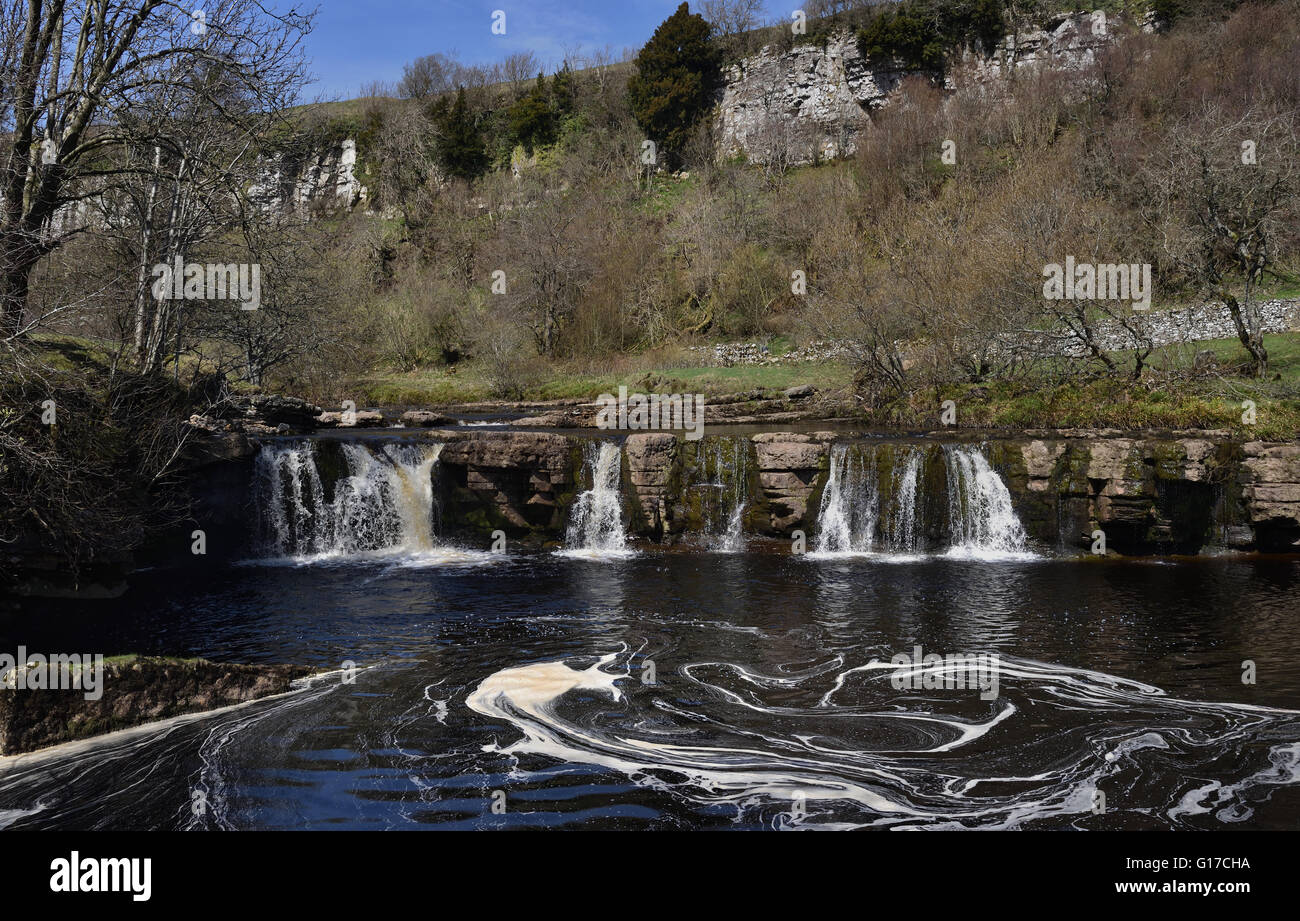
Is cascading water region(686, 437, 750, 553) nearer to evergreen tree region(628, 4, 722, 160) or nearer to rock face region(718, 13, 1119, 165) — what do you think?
rock face region(718, 13, 1119, 165)

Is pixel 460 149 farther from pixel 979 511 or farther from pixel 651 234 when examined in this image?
pixel 979 511

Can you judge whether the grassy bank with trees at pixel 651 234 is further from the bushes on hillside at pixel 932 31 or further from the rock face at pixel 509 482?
the rock face at pixel 509 482

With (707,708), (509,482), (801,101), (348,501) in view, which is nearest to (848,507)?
Result: (509,482)

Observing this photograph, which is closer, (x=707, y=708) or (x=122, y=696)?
(x=122, y=696)

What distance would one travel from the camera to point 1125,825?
6293mm

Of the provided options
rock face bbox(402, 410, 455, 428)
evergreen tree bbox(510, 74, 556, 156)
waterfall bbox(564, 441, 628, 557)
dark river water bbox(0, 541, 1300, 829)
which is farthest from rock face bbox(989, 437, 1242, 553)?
evergreen tree bbox(510, 74, 556, 156)

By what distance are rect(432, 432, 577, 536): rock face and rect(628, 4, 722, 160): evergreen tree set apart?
143ft

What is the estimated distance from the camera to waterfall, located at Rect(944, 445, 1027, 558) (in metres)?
16.8

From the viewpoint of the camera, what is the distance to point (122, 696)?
802 cm

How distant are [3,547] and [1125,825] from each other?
567 inches

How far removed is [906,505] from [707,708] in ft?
32.3

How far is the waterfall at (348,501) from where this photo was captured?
17.8m

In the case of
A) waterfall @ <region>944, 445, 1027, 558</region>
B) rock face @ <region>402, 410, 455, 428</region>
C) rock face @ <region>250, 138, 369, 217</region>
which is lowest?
waterfall @ <region>944, 445, 1027, 558</region>

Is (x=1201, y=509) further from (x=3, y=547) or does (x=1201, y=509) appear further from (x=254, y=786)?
(x=3, y=547)
